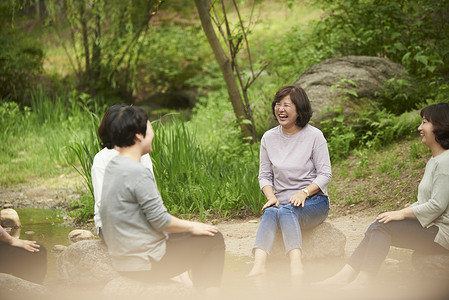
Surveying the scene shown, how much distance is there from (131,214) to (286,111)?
1670mm

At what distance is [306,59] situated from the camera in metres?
8.55

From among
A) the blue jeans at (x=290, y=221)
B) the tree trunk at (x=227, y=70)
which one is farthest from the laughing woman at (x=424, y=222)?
the tree trunk at (x=227, y=70)

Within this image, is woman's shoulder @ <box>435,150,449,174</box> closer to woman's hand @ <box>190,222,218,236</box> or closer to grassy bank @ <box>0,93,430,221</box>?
woman's hand @ <box>190,222,218,236</box>

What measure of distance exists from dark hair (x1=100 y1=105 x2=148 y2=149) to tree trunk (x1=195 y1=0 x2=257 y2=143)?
414cm

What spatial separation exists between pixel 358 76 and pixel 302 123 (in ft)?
10.9

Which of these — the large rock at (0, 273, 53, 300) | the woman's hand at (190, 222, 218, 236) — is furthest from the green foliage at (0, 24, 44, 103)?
the woman's hand at (190, 222, 218, 236)

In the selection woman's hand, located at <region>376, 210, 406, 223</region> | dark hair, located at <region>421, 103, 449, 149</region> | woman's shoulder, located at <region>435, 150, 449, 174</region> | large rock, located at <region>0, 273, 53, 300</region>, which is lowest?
large rock, located at <region>0, 273, 53, 300</region>

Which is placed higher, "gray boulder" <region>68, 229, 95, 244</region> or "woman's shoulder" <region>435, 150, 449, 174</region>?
"woman's shoulder" <region>435, 150, 449, 174</region>

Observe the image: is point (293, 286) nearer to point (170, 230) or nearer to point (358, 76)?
point (170, 230)

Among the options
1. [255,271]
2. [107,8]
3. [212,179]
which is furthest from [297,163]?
[107,8]

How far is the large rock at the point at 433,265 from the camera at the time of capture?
3494 mm

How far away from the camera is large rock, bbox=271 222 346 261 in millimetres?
4121

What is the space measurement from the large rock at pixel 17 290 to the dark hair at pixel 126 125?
3.83 feet

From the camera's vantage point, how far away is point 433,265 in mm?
3525
